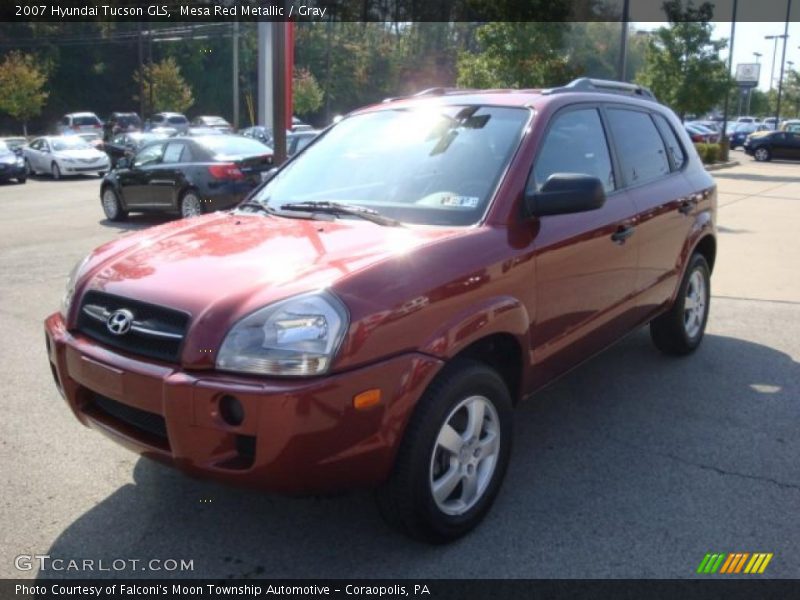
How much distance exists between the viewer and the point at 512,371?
3.61 m

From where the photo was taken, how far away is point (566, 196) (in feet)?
11.3

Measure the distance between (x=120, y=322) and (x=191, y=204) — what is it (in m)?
10.3

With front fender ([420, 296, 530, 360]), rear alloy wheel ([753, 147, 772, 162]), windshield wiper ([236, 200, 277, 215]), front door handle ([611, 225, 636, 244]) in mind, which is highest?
windshield wiper ([236, 200, 277, 215])

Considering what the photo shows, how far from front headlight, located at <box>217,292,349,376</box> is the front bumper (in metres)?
0.05

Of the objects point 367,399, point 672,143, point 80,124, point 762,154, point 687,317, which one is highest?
point 672,143

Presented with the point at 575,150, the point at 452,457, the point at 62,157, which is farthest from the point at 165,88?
the point at 452,457

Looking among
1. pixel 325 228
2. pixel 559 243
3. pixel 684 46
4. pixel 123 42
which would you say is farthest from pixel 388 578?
pixel 123 42

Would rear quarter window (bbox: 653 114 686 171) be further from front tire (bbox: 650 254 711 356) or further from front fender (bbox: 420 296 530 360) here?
front fender (bbox: 420 296 530 360)

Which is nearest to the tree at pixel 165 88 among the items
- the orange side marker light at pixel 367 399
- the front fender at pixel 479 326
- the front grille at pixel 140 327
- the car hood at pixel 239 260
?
the car hood at pixel 239 260

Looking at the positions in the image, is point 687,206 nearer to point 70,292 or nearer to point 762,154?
point 70,292

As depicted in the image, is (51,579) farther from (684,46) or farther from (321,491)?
(684,46)

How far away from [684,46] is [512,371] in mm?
26691

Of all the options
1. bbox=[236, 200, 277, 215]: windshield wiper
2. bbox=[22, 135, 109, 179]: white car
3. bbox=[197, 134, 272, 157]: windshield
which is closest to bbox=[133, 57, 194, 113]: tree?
bbox=[22, 135, 109, 179]: white car

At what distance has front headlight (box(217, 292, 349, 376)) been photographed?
2668 millimetres
